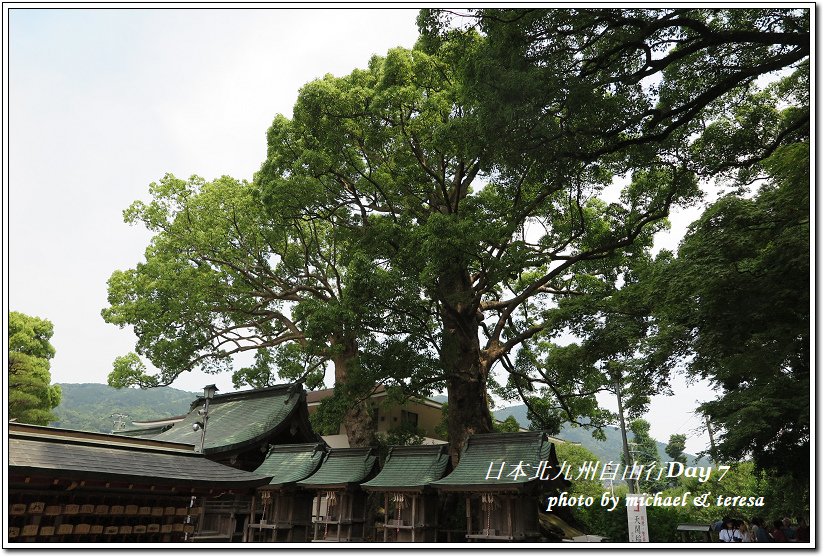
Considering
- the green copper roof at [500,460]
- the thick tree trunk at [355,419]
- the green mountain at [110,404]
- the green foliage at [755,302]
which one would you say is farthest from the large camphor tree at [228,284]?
the green mountain at [110,404]

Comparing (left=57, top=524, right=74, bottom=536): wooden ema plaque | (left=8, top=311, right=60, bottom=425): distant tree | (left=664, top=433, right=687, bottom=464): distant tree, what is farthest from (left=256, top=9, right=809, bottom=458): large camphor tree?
(left=664, top=433, right=687, bottom=464): distant tree

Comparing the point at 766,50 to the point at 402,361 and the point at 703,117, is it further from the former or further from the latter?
the point at 402,361

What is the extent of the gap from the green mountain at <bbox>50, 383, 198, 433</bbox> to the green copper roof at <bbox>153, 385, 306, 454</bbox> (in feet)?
209

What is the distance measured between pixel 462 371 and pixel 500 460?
3.43m

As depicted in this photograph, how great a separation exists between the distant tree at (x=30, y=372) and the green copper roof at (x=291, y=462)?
1516cm

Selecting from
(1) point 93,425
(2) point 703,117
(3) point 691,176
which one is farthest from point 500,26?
(1) point 93,425

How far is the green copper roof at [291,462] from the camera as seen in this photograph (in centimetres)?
1695

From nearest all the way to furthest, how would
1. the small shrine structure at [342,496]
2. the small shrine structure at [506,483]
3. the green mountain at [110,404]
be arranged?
the small shrine structure at [506,483] → the small shrine structure at [342,496] → the green mountain at [110,404]

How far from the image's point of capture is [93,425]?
7412 cm

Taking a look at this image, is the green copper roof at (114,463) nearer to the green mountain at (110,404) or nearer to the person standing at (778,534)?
the person standing at (778,534)

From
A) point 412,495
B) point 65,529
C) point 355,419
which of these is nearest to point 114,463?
point 65,529

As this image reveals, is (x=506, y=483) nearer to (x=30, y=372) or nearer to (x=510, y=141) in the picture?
(x=510, y=141)

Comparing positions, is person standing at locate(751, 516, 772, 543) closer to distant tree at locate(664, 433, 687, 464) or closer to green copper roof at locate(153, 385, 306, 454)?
green copper roof at locate(153, 385, 306, 454)

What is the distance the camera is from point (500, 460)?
1469 centimetres
